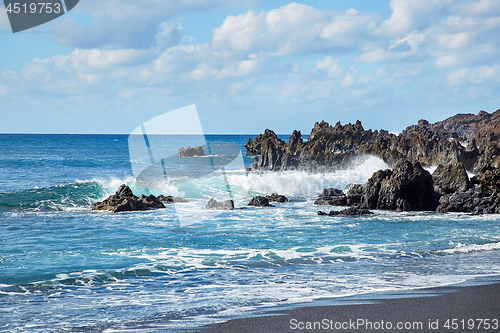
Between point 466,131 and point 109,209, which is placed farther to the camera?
point 466,131

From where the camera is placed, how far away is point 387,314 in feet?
17.6

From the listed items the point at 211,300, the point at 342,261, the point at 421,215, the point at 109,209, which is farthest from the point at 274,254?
the point at 109,209

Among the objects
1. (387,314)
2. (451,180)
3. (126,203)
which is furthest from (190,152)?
(387,314)

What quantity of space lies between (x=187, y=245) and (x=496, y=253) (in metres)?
7.38

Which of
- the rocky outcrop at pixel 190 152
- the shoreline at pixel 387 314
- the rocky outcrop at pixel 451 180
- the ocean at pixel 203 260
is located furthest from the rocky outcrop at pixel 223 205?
the rocky outcrop at pixel 190 152

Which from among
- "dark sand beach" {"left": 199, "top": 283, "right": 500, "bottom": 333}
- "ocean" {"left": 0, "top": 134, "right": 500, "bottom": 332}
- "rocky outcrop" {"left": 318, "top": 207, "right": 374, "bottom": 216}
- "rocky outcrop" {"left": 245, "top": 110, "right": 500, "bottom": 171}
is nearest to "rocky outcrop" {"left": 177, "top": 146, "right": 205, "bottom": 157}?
"rocky outcrop" {"left": 245, "top": 110, "right": 500, "bottom": 171}

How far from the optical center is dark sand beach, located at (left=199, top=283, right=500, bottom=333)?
4.92 m

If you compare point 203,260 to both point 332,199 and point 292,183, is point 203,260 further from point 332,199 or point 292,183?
point 292,183

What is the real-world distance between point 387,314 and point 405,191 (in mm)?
12597

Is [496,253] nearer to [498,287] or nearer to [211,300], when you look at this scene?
[498,287]

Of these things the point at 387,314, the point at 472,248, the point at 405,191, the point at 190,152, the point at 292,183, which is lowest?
the point at 472,248

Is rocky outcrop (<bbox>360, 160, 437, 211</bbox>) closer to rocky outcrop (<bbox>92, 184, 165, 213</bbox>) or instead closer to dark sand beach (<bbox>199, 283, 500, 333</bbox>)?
rocky outcrop (<bbox>92, 184, 165, 213</bbox>)

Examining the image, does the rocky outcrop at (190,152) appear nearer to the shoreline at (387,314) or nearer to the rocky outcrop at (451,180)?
the rocky outcrop at (451,180)

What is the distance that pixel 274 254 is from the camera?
989cm
